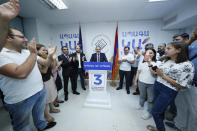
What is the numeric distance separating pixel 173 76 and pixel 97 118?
1.57 meters

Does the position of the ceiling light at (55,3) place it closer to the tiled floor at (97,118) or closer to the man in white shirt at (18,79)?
the man in white shirt at (18,79)

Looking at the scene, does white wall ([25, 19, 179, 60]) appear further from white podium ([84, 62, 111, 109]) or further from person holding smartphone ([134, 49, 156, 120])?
person holding smartphone ([134, 49, 156, 120])

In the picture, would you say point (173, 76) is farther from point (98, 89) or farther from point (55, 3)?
point (55, 3)

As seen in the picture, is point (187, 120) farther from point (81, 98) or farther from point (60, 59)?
point (60, 59)

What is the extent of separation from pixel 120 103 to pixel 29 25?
4120mm

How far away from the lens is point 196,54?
107 cm

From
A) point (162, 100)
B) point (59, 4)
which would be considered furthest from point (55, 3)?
point (162, 100)

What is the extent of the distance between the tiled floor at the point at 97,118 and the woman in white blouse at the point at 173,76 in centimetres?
57

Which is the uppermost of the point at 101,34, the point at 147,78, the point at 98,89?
the point at 101,34

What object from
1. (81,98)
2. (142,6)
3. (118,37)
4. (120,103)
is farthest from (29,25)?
(120,103)

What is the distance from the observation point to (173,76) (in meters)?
1.01

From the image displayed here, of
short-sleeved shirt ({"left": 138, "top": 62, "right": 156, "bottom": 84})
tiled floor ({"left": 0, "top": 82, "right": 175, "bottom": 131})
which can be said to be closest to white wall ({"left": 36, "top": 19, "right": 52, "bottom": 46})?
tiled floor ({"left": 0, "top": 82, "right": 175, "bottom": 131})

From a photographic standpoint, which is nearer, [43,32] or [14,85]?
[14,85]

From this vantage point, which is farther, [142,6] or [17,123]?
[142,6]
